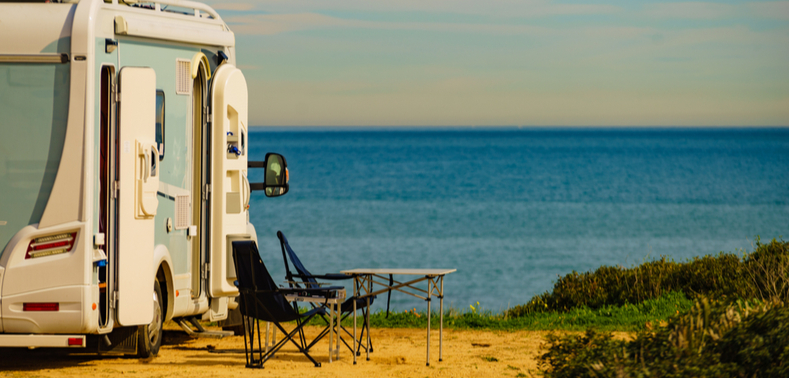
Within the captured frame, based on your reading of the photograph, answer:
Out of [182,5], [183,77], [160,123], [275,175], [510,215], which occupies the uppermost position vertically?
[182,5]

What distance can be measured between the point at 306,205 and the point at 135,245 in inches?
1706

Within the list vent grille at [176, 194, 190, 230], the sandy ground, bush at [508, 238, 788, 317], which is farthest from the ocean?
vent grille at [176, 194, 190, 230]

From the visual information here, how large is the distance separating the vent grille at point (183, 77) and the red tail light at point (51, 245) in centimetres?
160

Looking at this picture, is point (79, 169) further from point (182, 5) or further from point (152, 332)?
point (182, 5)

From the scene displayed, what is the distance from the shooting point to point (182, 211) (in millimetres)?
7062

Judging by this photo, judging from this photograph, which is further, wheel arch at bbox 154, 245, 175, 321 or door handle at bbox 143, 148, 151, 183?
wheel arch at bbox 154, 245, 175, 321

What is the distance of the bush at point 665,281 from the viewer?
991cm

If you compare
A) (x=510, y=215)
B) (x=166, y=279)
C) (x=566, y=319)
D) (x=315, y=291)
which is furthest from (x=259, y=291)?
(x=510, y=215)

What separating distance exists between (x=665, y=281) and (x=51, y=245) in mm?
7091

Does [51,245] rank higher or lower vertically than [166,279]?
higher

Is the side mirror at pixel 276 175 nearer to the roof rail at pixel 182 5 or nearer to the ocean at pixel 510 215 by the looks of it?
the roof rail at pixel 182 5

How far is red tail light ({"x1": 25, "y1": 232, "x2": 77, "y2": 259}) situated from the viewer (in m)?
5.79

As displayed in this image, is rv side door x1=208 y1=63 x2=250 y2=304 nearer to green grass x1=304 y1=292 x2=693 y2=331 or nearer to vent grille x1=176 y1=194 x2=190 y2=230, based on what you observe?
vent grille x1=176 y1=194 x2=190 y2=230

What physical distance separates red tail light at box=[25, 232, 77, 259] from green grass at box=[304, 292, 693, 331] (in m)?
4.05
